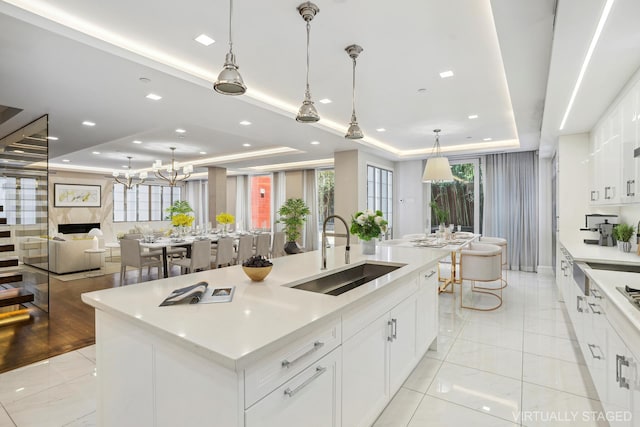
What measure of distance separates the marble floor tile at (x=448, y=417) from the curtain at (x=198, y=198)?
42.3 ft

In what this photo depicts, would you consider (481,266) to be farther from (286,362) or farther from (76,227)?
(76,227)

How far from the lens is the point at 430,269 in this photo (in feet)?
9.71

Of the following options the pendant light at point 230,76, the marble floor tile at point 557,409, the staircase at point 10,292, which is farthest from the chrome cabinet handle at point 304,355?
the staircase at point 10,292

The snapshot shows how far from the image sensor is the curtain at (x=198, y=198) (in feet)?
45.8

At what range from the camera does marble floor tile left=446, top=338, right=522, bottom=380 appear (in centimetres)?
280

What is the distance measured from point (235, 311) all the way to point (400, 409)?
153 cm

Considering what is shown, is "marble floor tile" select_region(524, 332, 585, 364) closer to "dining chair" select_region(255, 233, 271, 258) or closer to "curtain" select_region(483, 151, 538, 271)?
"curtain" select_region(483, 151, 538, 271)

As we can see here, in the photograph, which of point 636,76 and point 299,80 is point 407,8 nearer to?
point 299,80

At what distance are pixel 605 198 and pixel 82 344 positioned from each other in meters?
5.59

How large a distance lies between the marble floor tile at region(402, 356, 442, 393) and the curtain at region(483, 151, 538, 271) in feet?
17.7

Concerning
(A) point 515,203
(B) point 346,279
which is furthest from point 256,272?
(A) point 515,203

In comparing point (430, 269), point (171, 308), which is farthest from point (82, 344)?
point (430, 269)

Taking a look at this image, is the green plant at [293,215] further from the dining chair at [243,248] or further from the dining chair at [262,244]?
the dining chair at [243,248]

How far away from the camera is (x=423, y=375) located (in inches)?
107
